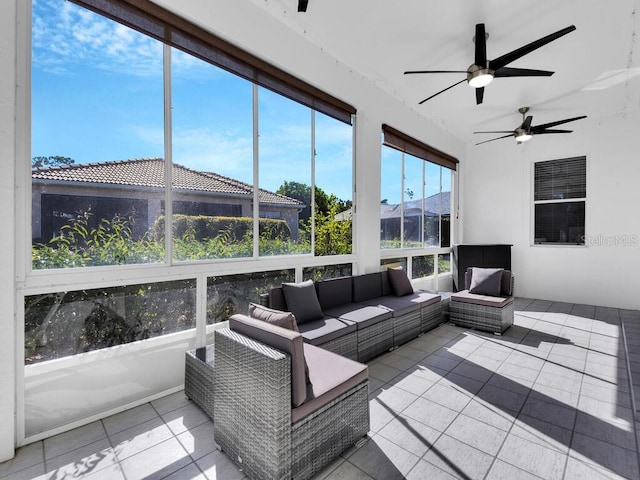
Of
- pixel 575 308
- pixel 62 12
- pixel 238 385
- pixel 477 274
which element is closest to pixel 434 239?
pixel 477 274

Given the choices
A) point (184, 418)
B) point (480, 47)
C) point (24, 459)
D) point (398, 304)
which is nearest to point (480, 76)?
point (480, 47)

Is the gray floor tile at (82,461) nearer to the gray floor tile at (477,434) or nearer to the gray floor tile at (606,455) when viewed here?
the gray floor tile at (477,434)

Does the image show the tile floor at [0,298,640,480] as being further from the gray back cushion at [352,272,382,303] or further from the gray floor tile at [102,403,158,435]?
the gray back cushion at [352,272,382,303]

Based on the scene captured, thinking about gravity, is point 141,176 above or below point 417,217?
above

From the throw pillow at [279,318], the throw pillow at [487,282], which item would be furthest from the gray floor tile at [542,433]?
the throw pillow at [487,282]

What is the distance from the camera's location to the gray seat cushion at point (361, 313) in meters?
3.29

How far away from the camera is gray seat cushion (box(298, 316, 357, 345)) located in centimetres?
278

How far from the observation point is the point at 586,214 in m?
5.98

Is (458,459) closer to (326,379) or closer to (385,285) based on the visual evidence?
(326,379)

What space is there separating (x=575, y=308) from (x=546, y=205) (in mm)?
2140

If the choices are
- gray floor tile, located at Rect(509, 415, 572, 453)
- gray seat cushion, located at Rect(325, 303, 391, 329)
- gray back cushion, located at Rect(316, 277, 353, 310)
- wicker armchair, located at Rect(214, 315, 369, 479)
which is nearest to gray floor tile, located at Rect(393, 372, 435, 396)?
gray seat cushion, located at Rect(325, 303, 391, 329)

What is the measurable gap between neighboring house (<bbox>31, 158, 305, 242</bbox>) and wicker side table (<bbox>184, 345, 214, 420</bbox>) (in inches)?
44.7

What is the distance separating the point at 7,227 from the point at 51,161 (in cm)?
58

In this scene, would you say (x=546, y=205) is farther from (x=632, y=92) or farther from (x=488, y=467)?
(x=488, y=467)
